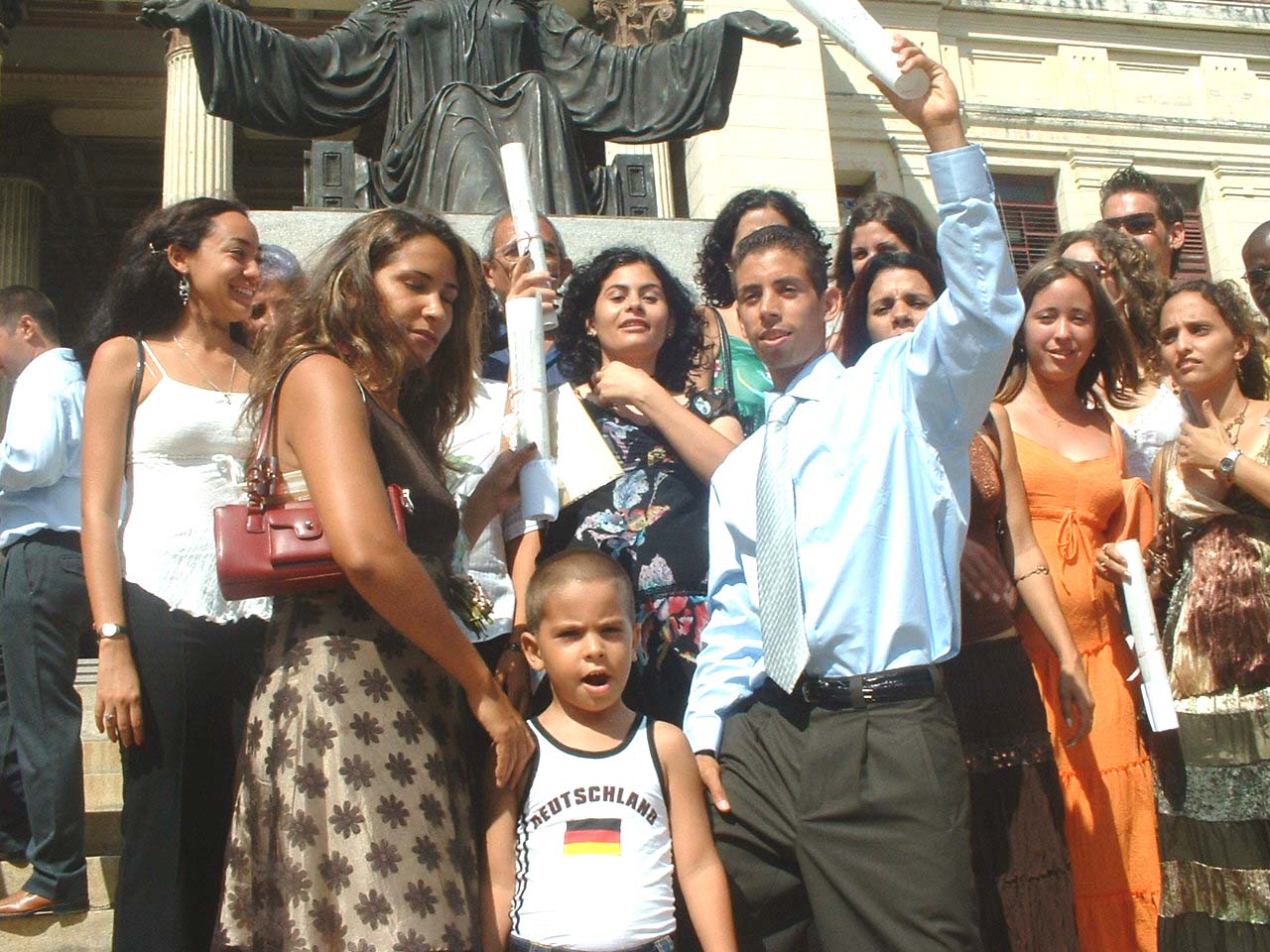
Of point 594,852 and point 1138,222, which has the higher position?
point 1138,222

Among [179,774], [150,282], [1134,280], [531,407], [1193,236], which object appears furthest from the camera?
[1193,236]

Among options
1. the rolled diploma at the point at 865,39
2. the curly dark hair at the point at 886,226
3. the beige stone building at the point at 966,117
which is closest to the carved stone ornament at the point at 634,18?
the beige stone building at the point at 966,117

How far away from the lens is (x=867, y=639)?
2592 mm

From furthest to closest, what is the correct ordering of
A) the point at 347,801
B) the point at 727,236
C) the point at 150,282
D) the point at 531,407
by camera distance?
the point at 727,236, the point at 150,282, the point at 531,407, the point at 347,801

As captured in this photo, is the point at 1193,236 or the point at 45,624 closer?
the point at 45,624

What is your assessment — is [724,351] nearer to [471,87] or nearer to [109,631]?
[109,631]

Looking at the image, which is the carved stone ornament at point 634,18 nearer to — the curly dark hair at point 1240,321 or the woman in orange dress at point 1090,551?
the curly dark hair at point 1240,321

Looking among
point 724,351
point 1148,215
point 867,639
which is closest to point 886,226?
point 724,351

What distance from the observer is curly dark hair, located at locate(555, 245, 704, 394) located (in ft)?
12.4

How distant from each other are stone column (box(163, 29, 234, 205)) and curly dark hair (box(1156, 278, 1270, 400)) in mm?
13132

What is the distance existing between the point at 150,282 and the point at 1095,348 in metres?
2.52

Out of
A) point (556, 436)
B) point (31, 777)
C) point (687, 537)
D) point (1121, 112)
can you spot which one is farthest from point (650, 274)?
point (1121, 112)

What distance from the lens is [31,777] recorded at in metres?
3.86

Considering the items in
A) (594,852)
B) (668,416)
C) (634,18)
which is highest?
(634,18)
